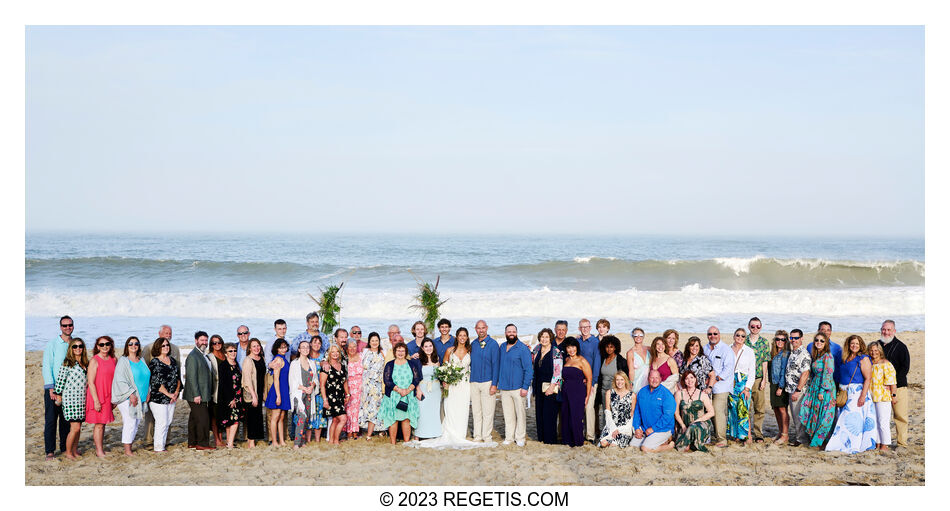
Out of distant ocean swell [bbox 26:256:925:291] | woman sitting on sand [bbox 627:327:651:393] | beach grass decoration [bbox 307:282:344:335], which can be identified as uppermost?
distant ocean swell [bbox 26:256:925:291]

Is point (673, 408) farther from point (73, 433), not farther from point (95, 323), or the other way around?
point (95, 323)

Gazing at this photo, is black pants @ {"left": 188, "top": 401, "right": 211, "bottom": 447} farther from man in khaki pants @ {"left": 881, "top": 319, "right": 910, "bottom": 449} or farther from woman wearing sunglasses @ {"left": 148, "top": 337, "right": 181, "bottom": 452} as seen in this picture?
man in khaki pants @ {"left": 881, "top": 319, "right": 910, "bottom": 449}

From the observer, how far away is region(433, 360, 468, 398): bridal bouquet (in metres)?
8.95

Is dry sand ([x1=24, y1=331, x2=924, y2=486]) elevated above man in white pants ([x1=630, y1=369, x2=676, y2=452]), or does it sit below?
below

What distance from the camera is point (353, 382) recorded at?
8.90 meters

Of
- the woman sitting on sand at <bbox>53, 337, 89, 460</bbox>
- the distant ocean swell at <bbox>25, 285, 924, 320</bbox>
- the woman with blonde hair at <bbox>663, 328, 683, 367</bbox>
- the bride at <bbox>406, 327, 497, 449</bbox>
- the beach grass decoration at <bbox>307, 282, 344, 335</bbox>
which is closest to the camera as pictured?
the woman sitting on sand at <bbox>53, 337, 89, 460</bbox>

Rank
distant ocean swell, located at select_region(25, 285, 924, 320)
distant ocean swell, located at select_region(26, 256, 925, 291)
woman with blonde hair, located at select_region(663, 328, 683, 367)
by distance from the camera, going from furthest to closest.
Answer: distant ocean swell, located at select_region(26, 256, 925, 291), distant ocean swell, located at select_region(25, 285, 924, 320), woman with blonde hair, located at select_region(663, 328, 683, 367)

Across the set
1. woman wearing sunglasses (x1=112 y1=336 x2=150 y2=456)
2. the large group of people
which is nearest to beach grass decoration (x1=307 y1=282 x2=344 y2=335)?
the large group of people

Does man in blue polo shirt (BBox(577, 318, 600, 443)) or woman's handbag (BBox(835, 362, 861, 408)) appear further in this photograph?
man in blue polo shirt (BBox(577, 318, 600, 443))

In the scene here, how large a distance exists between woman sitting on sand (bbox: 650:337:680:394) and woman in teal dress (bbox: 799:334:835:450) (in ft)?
4.98

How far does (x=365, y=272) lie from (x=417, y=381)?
62.2ft

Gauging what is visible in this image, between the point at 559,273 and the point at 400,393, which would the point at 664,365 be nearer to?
the point at 400,393

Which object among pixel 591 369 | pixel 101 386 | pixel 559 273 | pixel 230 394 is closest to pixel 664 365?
pixel 591 369

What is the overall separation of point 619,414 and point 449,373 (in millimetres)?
1970
